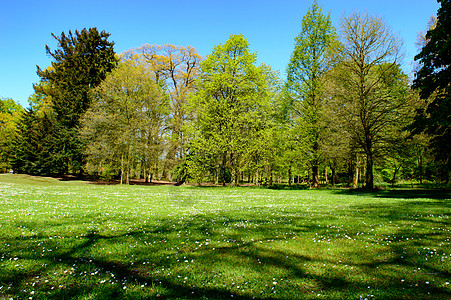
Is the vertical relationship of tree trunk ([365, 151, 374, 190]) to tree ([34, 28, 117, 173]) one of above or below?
below

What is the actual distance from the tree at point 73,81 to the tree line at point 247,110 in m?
0.18

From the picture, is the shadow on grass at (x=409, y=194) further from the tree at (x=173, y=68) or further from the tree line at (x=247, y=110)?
the tree at (x=173, y=68)

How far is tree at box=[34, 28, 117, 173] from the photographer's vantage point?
4041 centimetres

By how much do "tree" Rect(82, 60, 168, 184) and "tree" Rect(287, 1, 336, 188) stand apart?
66.6 ft

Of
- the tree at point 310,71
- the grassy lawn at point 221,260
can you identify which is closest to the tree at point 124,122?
the tree at point 310,71

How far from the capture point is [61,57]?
151 feet

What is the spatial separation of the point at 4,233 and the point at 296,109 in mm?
30167

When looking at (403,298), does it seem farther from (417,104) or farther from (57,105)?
(57,105)

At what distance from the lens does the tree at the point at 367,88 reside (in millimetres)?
24469

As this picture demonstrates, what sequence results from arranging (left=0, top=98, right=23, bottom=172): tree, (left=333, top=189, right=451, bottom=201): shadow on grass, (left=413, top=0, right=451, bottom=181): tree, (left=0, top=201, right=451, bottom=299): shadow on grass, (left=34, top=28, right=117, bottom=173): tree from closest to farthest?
(left=0, top=201, right=451, bottom=299): shadow on grass < (left=413, top=0, right=451, bottom=181): tree < (left=333, top=189, right=451, bottom=201): shadow on grass < (left=34, top=28, right=117, bottom=173): tree < (left=0, top=98, right=23, bottom=172): tree

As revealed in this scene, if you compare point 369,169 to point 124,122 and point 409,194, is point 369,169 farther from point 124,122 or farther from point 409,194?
point 124,122

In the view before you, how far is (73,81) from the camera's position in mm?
42062

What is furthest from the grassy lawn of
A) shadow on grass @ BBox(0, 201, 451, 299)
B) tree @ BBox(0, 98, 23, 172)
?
tree @ BBox(0, 98, 23, 172)

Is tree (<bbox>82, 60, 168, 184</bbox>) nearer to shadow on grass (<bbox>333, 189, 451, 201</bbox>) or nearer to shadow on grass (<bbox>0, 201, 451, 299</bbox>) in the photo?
shadow on grass (<bbox>333, 189, 451, 201</bbox>)
